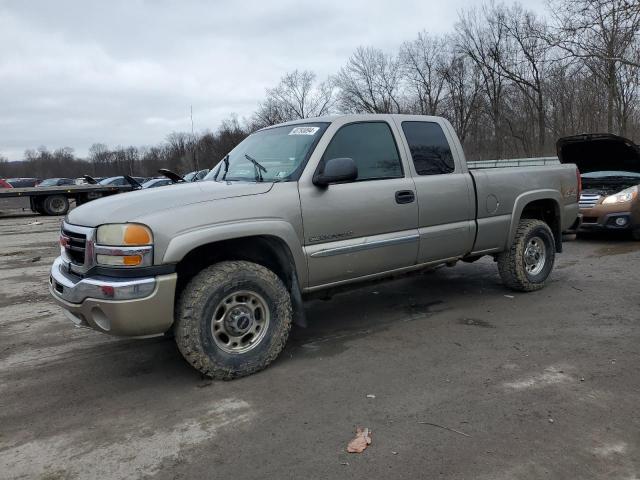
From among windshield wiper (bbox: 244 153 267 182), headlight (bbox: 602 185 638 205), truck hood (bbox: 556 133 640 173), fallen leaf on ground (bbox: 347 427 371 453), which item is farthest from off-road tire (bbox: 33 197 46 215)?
fallen leaf on ground (bbox: 347 427 371 453)

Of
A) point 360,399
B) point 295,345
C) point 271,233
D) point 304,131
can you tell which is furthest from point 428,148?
point 360,399

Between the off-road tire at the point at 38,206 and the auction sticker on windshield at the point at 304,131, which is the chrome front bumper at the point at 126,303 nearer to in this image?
the auction sticker on windshield at the point at 304,131

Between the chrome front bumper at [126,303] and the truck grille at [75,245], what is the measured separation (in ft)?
0.77

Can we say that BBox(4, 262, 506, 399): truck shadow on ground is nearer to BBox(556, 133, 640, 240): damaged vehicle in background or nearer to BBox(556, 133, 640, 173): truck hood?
A: BBox(556, 133, 640, 240): damaged vehicle in background

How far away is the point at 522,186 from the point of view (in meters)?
5.87

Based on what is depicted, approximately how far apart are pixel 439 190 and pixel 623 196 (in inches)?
246

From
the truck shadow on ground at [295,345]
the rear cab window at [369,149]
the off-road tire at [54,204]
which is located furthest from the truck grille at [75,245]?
the off-road tire at [54,204]

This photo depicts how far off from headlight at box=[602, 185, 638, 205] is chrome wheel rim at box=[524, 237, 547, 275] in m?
4.19

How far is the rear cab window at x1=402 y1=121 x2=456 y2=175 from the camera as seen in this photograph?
5.01 metres

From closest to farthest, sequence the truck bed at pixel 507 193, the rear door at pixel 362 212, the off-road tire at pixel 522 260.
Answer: the rear door at pixel 362 212 → the truck bed at pixel 507 193 → the off-road tire at pixel 522 260

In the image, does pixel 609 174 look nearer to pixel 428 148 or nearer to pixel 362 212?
pixel 428 148

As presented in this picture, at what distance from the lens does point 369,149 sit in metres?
4.70

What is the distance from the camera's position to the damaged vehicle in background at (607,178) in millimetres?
9406

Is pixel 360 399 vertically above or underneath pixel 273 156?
underneath
